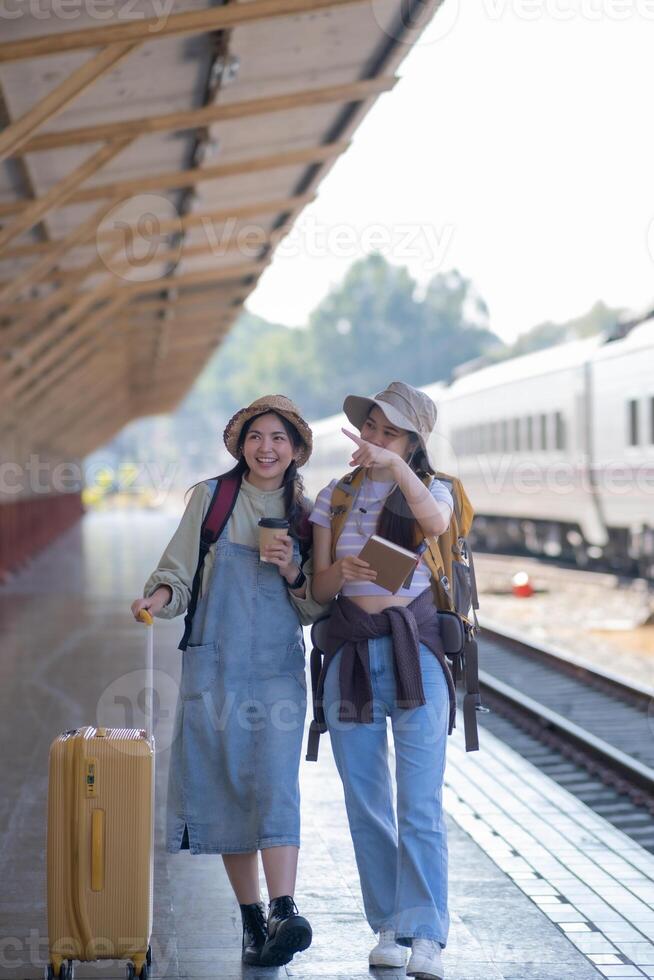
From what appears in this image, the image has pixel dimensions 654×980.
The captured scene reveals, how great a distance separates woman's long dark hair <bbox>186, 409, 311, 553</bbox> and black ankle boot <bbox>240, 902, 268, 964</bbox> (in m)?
1.16

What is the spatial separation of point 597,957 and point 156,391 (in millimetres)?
38461

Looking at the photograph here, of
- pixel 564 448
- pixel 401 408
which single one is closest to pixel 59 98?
pixel 401 408

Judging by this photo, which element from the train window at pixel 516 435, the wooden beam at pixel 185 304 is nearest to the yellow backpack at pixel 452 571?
the wooden beam at pixel 185 304

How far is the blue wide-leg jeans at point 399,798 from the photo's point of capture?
4.21 m

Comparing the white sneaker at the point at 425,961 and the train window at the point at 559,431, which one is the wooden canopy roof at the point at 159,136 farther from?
the white sneaker at the point at 425,961

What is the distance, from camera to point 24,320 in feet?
53.7

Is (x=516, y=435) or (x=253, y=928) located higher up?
(x=516, y=435)

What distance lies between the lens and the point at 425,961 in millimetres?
4090

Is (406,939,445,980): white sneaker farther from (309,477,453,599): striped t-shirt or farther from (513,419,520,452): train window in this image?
(513,419,520,452): train window

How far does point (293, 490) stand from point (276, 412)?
10.2 inches

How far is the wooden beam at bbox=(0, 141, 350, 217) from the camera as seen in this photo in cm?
1293

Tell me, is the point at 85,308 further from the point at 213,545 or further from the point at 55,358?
the point at 213,545

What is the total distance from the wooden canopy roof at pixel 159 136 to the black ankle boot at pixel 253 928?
529 centimetres

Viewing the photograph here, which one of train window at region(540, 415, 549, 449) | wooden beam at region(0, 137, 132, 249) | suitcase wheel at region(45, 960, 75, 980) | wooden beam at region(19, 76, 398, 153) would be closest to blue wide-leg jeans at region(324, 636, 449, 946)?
suitcase wheel at region(45, 960, 75, 980)
